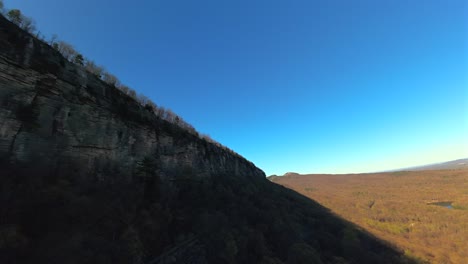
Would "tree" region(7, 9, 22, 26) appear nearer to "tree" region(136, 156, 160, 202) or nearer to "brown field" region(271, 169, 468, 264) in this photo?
"tree" region(136, 156, 160, 202)

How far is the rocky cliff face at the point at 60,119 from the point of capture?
973 cm

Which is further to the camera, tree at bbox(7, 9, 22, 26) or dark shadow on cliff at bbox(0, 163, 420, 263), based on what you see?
tree at bbox(7, 9, 22, 26)

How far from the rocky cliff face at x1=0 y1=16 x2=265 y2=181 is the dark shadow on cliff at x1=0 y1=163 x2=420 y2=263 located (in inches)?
41.7

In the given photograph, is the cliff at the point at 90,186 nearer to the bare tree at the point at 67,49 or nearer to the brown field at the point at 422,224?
the bare tree at the point at 67,49

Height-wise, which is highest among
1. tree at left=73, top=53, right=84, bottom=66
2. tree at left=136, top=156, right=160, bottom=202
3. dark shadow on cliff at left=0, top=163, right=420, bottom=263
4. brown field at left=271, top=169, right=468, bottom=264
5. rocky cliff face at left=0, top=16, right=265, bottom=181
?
tree at left=73, top=53, right=84, bottom=66

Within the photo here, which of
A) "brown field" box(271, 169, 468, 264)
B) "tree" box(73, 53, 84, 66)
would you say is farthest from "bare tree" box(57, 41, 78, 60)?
"brown field" box(271, 169, 468, 264)

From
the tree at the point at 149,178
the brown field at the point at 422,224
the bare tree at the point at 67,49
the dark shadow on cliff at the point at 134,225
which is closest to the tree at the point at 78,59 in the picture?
the bare tree at the point at 67,49

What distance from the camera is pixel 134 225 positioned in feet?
36.4

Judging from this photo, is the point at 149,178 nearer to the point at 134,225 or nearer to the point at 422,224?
the point at 134,225

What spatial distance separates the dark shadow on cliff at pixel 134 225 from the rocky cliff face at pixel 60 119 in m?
1.06

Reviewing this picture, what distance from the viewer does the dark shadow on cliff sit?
6938 mm

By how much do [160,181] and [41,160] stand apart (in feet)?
32.9

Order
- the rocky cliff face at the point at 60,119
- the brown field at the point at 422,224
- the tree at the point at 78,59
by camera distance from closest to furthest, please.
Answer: the rocky cliff face at the point at 60,119 < the tree at the point at 78,59 < the brown field at the point at 422,224

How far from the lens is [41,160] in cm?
1050
